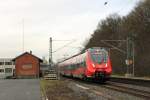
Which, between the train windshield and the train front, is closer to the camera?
the train front

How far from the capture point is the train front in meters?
42.2

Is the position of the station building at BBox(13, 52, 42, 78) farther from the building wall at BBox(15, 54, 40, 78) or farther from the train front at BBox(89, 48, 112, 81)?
the train front at BBox(89, 48, 112, 81)

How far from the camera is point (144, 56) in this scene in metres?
88.6

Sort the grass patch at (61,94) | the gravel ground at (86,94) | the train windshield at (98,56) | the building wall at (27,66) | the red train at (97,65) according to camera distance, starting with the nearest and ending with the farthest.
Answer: the grass patch at (61,94), the gravel ground at (86,94), the red train at (97,65), the train windshield at (98,56), the building wall at (27,66)

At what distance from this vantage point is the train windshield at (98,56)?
42.9 m

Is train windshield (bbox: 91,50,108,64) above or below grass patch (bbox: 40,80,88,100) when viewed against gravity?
above

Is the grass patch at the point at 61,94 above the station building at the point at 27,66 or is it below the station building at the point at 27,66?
below

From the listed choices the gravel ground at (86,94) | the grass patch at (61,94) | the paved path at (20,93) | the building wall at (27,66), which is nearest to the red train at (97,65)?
the paved path at (20,93)

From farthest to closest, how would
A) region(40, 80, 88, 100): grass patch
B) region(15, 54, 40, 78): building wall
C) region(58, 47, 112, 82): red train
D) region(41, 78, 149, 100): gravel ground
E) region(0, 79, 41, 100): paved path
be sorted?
region(15, 54, 40, 78): building wall, region(58, 47, 112, 82): red train, region(0, 79, 41, 100): paved path, region(41, 78, 149, 100): gravel ground, region(40, 80, 88, 100): grass patch

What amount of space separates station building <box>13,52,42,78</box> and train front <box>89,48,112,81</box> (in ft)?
172

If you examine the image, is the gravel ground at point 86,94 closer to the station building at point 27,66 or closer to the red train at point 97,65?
the red train at point 97,65

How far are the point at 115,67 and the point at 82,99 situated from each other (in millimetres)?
83821

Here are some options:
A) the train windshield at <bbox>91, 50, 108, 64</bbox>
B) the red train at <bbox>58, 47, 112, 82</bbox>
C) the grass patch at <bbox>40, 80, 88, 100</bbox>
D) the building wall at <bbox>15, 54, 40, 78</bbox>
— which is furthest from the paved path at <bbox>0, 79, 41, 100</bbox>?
the building wall at <bbox>15, 54, 40, 78</bbox>

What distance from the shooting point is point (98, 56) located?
141ft
